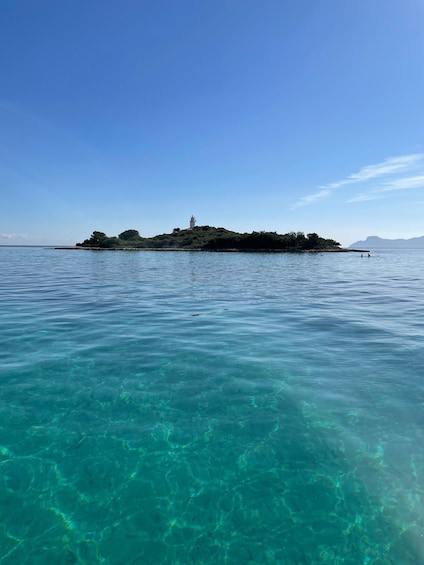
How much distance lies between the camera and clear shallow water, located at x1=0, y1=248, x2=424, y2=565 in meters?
5.05

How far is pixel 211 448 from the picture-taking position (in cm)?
704

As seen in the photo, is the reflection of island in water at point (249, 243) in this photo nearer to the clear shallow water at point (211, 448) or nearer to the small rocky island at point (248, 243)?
the small rocky island at point (248, 243)

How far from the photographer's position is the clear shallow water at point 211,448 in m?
5.05

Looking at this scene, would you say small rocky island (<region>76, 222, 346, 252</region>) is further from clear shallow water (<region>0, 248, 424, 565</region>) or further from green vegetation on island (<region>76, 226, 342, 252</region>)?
clear shallow water (<region>0, 248, 424, 565</region>)

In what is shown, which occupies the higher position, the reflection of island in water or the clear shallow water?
the reflection of island in water

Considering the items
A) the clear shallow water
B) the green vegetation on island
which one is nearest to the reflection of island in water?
the green vegetation on island

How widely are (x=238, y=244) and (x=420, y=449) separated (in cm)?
14982

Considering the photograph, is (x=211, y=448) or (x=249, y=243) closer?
(x=211, y=448)

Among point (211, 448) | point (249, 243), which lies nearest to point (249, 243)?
point (249, 243)

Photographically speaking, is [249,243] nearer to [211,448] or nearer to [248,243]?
[248,243]

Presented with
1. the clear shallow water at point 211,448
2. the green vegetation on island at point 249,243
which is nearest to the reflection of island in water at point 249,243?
the green vegetation on island at point 249,243

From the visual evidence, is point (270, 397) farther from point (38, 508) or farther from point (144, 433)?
point (38, 508)

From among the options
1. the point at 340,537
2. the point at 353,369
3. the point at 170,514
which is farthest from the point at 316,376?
the point at 170,514

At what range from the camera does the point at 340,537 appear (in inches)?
202
